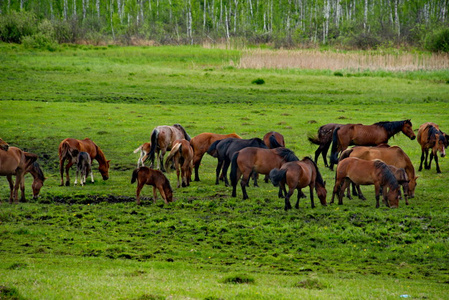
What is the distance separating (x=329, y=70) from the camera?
4472 centimetres

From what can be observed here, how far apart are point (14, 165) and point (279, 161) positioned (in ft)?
21.6

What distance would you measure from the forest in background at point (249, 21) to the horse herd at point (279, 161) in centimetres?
4437

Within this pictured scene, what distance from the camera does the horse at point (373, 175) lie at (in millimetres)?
13461

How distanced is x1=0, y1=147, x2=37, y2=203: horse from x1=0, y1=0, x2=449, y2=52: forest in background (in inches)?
1860

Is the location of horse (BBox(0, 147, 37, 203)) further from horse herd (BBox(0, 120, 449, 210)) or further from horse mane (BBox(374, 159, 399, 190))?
horse mane (BBox(374, 159, 399, 190))

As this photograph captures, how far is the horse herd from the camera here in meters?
13.6

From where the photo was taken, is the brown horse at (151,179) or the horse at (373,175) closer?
the horse at (373,175)

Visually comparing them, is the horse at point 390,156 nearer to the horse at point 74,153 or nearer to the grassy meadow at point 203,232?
the grassy meadow at point 203,232

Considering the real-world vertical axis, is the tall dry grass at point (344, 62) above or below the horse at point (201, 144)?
above

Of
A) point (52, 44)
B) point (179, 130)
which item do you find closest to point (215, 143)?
point (179, 130)

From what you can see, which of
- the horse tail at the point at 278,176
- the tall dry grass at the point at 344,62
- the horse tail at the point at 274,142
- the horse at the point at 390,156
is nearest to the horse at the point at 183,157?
the horse tail at the point at 274,142

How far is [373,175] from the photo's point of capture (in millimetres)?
13547

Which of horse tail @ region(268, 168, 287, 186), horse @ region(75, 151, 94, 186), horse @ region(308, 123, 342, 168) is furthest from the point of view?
horse @ region(308, 123, 342, 168)

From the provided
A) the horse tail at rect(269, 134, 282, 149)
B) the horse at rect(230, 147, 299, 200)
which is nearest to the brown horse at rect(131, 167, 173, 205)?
the horse at rect(230, 147, 299, 200)
